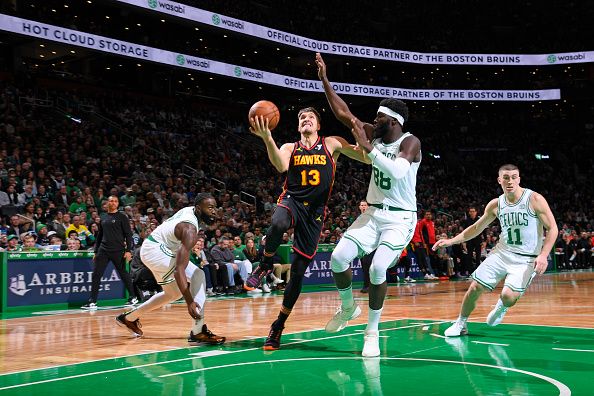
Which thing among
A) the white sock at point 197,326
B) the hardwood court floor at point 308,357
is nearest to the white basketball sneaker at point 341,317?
the hardwood court floor at point 308,357

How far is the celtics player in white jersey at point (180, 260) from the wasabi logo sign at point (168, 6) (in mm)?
Answer: 19152

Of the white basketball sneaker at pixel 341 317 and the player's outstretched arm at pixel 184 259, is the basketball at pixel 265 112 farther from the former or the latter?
the white basketball sneaker at pixel 341 317

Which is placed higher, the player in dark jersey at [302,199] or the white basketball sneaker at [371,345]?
the player in dark jersey at [302,199]

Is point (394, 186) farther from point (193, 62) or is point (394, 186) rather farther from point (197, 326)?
point (193, 62)

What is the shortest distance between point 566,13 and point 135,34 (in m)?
28.7

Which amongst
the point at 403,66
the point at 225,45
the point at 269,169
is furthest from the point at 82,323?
the point at 403,66

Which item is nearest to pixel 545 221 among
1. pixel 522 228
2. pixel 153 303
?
pixel 522 228

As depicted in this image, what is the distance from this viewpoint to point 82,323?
9102 millimetres

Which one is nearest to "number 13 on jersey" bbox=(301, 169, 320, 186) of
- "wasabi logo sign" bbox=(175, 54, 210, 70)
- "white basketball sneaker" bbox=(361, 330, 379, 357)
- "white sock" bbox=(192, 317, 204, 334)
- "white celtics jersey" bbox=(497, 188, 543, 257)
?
"white basketball sneaker" bbox=(361, 330, 379, 357)

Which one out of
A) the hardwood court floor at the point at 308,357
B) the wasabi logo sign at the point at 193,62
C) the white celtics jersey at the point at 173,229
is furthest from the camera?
the wasabi logo sign at the point at 193,62

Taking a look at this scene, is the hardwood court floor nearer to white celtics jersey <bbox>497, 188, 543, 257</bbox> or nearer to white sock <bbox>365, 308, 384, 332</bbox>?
white sock <bbox>365, 308, 384, 332</bbox>

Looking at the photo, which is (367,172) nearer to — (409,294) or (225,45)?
(225,45)

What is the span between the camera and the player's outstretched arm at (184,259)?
6293 millimetres

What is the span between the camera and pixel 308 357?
18.4ft
